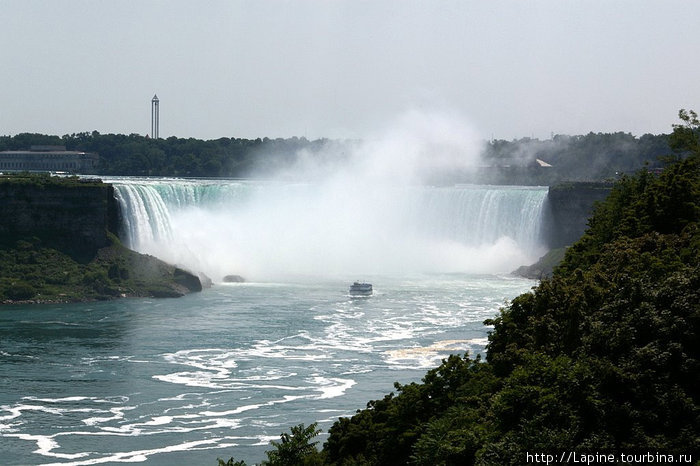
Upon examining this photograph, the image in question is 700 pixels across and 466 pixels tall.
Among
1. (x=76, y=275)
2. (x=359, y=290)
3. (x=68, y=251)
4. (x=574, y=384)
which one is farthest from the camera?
(x=68, y=251)

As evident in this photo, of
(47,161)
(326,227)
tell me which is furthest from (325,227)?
(47,161)

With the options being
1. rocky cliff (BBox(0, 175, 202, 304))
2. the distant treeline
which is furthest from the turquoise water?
the distant treeline

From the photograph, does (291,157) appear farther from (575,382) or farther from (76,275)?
(575,382)

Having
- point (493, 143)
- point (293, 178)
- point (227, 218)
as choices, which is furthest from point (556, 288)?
point (493, 143)

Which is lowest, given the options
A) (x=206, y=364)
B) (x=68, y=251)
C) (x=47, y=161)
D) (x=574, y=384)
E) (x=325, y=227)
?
(x=206, y=364)

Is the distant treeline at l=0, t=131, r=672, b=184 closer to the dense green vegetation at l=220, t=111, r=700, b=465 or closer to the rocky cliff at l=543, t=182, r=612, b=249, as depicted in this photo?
the rocky cliff at l=543, t=182, r=612, b=249

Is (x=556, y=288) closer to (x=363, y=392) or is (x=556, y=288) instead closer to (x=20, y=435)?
(x=363, y=392)

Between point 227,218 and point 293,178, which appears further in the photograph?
point 293,178
